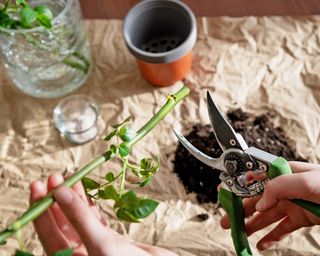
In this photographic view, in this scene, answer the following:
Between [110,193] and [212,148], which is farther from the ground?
[110,193]

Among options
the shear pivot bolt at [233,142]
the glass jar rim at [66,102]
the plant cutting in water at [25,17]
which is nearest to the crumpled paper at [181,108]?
the glass jar rim at [66,102]

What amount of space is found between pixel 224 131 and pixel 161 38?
0.47 m

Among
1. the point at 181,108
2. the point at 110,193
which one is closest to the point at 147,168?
the point at 110,193

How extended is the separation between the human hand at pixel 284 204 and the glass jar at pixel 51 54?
47cm

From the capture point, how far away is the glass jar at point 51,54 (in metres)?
0.95

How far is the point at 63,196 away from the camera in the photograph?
540 mm

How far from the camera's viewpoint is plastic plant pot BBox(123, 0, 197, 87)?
0.97 m

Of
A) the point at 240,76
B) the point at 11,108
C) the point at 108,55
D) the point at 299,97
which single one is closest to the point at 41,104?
the point at 11,108

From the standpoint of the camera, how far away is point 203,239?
0.86 metres

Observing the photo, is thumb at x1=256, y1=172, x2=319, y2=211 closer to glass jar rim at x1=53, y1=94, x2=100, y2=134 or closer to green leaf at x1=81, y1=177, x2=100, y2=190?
green leaf at x1=81, y1=177, x2=100, y2=190

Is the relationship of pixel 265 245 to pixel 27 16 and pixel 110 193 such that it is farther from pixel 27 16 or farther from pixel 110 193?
pixel 27 16

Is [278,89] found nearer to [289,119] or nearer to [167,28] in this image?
[289,119]

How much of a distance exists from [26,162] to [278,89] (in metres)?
0.51

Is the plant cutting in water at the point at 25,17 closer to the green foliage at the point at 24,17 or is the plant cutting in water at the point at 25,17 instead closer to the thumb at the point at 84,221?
the green foliage at the point at 24,17
